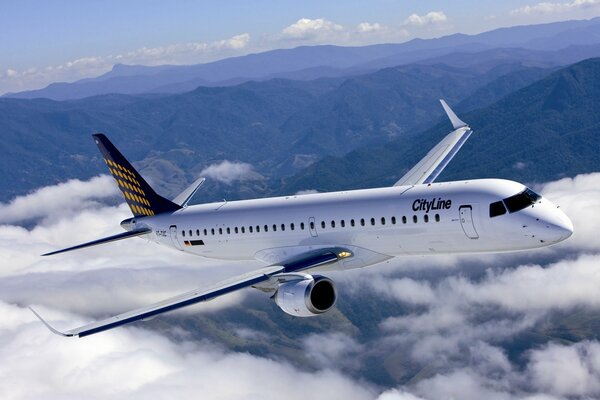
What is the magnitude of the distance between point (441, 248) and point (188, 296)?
18559 mm

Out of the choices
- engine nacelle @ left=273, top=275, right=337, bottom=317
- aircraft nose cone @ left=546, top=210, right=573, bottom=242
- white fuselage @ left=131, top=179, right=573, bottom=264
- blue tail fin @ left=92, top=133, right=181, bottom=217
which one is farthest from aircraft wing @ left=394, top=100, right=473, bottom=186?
blue tail fin @ left=92, top=133, right=181, bottom=217

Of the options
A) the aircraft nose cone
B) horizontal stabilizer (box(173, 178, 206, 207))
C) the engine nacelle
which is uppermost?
horizontal stabilizer (box(173, 178, 206, 207))

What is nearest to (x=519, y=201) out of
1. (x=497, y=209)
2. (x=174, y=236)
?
(x=497, y=209)

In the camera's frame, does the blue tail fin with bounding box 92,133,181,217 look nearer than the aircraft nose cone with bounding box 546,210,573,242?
No

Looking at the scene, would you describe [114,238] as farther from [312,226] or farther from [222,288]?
[222,288]

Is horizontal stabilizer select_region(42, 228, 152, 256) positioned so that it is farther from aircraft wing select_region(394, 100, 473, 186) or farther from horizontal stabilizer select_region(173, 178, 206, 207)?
aircraft wing select_region(394, 100, 473, 186)

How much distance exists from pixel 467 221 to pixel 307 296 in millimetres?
12555

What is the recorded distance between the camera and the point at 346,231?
4981cm

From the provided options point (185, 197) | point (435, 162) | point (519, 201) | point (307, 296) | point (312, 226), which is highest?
point (435, 162)

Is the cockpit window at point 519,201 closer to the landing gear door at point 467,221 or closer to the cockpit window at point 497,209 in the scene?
the cockpit window at point 497,209

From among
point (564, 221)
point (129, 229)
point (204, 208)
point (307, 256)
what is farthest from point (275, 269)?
point (129, 229)

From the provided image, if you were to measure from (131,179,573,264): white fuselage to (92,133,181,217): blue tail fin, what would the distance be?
9371mm

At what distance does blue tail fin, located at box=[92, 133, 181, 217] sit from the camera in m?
65.7

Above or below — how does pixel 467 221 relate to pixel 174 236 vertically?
above
